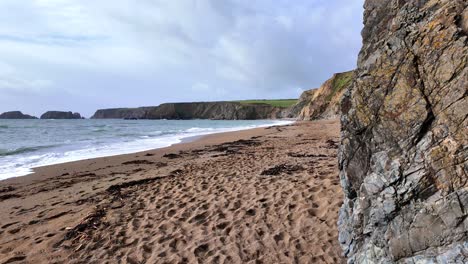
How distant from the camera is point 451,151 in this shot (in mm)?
2746

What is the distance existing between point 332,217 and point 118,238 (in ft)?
13.6

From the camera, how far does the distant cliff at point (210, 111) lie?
138512 millimetres

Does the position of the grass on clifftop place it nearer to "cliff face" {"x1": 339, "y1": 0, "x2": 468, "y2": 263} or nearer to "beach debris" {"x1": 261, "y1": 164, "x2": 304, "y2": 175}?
"beach debris" {"x1": 261, "y1": 164, "x2": 304, "y2": 175}

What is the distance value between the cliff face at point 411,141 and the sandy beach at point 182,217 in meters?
1.56

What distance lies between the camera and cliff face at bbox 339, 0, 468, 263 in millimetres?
2719

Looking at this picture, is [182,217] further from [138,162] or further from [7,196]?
[138,162]

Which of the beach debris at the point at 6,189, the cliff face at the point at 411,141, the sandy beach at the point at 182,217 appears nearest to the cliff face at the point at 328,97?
the sandy beach at the point at 182,217

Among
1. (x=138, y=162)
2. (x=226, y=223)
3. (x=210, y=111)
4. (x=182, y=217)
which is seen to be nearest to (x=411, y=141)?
(x=226, y=223)

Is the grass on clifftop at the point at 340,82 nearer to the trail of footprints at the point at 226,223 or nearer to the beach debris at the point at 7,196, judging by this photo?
the trail of footprints at the point at 226,223

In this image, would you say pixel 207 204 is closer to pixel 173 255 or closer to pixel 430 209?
pixel 173 255

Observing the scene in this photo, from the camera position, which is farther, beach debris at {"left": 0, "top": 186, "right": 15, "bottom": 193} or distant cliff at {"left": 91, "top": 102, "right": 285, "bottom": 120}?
distant cliff at {"left": 91, "top": 102, "right": 285, "bottom": 120}

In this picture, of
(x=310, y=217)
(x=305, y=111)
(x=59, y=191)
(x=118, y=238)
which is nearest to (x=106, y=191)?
Answer: (x=59, y=191)

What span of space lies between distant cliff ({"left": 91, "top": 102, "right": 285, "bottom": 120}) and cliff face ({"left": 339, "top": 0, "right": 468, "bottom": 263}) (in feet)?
417

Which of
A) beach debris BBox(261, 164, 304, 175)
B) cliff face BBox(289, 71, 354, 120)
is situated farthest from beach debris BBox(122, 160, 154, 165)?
cliff face BBox(289, 71, 354, 120)
